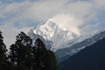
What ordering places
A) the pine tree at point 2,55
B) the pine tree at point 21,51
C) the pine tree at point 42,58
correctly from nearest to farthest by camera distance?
1. the pine tree at point 2,55
2. the pine tree at point 21,51
3. the pine tree at point 42,58

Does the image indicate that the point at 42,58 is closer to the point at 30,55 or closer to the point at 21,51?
the point at 30,55

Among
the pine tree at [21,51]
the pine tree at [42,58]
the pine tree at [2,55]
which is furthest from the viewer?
the pine tree at [42,58]

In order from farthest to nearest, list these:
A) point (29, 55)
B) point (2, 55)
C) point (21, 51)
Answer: point (29, 55), point (21, 51), point (2, 55)

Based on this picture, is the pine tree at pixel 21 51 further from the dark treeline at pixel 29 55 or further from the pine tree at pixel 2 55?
the pine tree at pixel 2 55

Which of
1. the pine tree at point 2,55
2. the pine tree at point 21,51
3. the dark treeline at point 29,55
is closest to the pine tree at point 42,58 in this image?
the dark treeline at point 29,55

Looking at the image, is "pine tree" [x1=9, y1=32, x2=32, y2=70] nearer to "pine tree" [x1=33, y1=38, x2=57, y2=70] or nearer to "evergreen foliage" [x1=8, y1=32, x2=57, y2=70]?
"evergreen foliage" [x1=8, y1=32, x2=57, y2=70]

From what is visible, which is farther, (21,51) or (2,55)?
(21,51)

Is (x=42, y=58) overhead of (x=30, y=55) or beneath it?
beneath

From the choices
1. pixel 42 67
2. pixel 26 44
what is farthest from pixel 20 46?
pixel 42 67

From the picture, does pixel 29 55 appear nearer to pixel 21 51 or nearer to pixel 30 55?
pixel 30 55

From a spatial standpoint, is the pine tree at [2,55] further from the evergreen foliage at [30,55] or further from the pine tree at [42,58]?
the pine tree at [42,58]

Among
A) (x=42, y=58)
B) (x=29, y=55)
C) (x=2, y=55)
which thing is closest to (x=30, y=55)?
(x=29, y=55)

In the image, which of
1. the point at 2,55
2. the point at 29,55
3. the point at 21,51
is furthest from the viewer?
the point at 29,55

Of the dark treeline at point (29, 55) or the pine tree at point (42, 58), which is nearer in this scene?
the dark treeline at point (29, 55)
